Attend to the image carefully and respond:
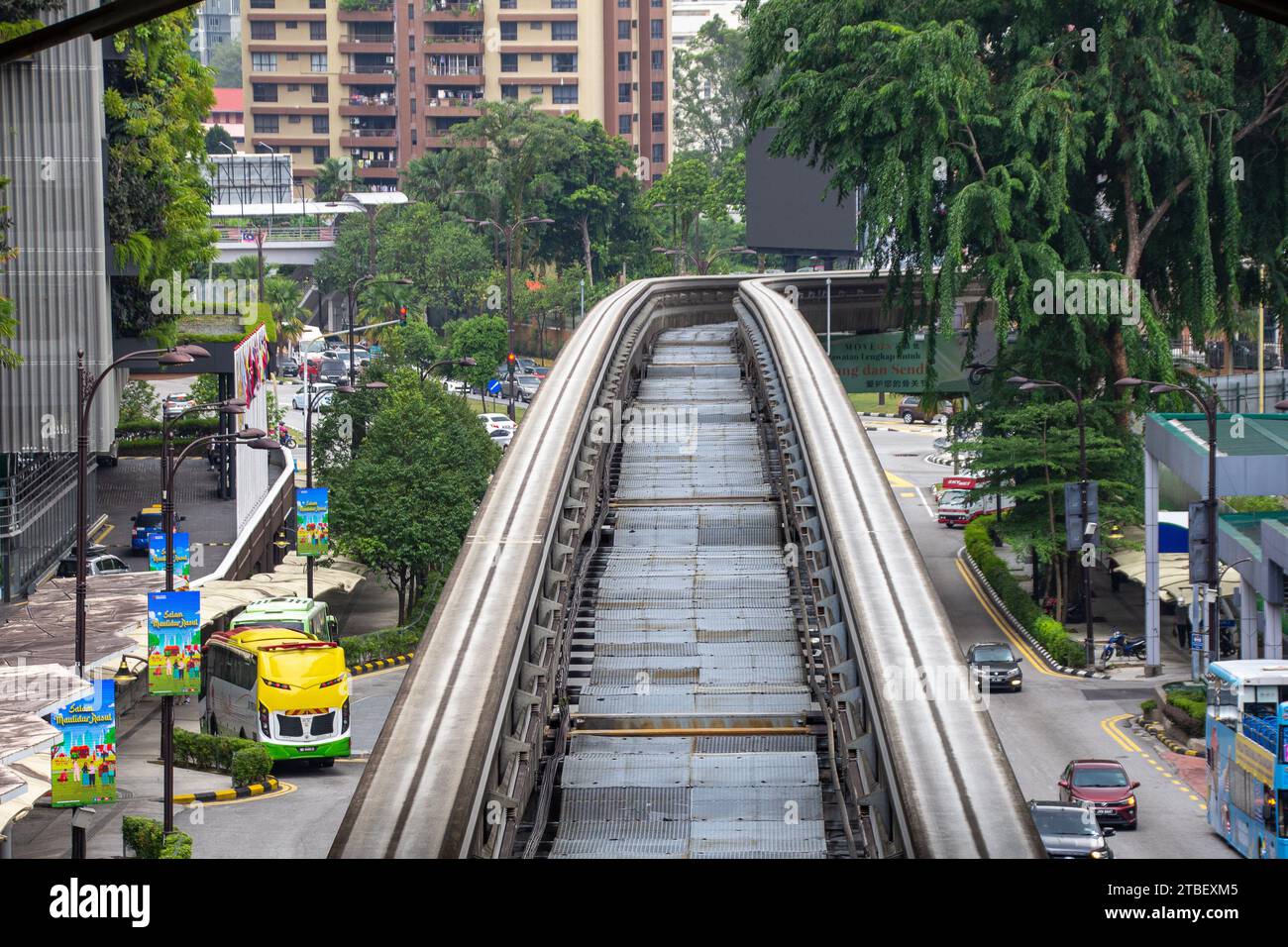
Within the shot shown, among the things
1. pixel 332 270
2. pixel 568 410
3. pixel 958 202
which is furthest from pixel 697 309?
pixel 332 270

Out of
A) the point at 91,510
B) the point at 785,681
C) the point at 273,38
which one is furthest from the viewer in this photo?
the point at 273,38

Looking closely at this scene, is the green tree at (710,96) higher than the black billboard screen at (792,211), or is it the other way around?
the green tree at (710,96)

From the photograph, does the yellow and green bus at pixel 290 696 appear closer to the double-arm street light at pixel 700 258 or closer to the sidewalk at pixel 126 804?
the sidewalk at pixel 126 804

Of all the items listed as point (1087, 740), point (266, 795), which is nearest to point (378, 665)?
point (266, 795)

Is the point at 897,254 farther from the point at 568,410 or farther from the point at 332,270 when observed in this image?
the point at 332,270

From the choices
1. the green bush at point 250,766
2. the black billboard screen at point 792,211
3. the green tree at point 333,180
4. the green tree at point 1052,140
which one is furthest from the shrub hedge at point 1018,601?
the green tree at point 333,180

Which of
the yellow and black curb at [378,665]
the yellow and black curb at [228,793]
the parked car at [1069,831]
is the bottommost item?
the yellow and black curb at [378,665]

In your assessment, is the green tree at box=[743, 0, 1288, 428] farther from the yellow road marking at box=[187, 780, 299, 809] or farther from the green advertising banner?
the yellow road marking at box=[187, 780, 299, 809]
